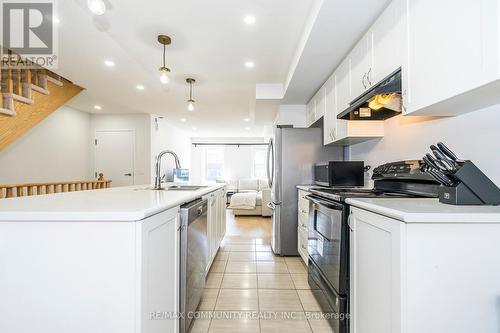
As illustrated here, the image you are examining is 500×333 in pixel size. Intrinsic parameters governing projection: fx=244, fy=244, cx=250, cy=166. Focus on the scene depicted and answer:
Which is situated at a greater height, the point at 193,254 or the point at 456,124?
the point at 456,124

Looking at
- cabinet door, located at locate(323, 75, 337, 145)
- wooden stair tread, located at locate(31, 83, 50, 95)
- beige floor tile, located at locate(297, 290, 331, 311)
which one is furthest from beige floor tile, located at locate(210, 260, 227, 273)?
wooden stair tread, located at locate(31, 83, 50, 95)

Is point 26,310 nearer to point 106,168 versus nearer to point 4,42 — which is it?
point 4,42

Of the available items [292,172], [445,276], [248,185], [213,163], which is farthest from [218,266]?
[213,163]

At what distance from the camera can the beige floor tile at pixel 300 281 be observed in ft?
7.76

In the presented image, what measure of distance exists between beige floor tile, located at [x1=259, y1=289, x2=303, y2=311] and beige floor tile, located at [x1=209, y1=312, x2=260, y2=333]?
6.9 inches

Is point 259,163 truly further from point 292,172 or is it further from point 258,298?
point 258,298

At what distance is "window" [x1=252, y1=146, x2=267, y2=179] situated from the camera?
9039mm

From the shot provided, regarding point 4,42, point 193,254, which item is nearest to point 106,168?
point 4,42

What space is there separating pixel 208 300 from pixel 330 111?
7.47ft

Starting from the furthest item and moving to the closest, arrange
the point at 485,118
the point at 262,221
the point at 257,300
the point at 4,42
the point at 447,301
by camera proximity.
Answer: the point at 262,221 → the point at 4,42 → the point at 257,300 → the point at 485,118 → the point at 447,301

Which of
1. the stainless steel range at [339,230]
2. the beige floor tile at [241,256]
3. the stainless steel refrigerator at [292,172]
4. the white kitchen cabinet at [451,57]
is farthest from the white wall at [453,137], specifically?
the beige floor tile at [241,256]

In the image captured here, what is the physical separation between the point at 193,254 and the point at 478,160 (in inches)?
70.0

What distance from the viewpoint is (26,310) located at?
99 centimetres

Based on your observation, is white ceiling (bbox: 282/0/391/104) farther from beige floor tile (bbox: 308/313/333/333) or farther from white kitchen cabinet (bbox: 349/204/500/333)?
beige floor tile (bbox: 308/313/333/333)
